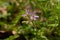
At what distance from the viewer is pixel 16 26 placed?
1.88m

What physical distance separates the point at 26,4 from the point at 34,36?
54 centimetres

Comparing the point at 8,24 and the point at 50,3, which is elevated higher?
the point at 50,3

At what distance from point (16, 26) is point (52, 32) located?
37 centimetres

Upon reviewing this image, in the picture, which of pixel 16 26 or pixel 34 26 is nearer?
pixel 34 26

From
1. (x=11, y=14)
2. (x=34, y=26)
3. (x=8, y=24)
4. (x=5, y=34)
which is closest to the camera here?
(x=34, y=26)

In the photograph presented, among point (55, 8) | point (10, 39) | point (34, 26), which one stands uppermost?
point (55, 8)

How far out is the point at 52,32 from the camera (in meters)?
1.71

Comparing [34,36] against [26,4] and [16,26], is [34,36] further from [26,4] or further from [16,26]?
[26,4]

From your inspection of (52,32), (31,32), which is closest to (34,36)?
(31,32)

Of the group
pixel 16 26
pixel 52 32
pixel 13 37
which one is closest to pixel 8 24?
pixel 16 26

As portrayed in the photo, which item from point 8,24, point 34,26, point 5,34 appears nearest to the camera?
point 34,26

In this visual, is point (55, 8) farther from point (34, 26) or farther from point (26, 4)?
point (26, 4)

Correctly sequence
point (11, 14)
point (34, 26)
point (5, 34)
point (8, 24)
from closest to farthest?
point (34, 26) → point (5, 34) → point (8, 24) → point (11, 14)

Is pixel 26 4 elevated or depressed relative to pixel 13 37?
elevated
